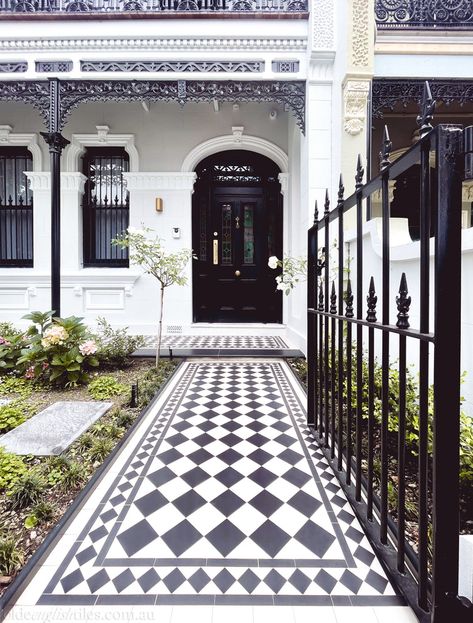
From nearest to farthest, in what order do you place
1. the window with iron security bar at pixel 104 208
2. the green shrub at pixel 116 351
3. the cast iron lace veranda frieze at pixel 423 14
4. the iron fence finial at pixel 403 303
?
the iron fence finial at pixel 403 303
the green shrub at pixel 116 351
the cast iron lace veranda frieze at pixel 423 14
the window with iron security bar at pixel 104 208

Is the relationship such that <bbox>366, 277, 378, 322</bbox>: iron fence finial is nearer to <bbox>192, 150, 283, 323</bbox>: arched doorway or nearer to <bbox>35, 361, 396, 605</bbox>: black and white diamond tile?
<bbox>35, 361, 396, 605</bbox>: black and white diamond tile

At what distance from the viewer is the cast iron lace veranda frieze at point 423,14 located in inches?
172

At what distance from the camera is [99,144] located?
19.4 ft

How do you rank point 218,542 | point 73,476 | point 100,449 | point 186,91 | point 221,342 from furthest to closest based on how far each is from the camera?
point 221,342 → point 186,91 → point 100,449 → point 73,476 → point 218,542

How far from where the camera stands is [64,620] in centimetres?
107

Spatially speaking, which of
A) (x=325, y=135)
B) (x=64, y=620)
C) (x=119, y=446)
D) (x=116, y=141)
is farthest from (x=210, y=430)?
(x=116, y=141)

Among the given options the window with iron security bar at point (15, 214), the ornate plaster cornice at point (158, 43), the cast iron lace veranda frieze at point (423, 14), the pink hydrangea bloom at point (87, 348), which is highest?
the cast iron lace veranda frieze at point (423, 14)

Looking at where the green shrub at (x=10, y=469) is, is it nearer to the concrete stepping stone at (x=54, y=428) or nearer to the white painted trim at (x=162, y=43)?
the concrete stepping stone at (x=54, y=428)

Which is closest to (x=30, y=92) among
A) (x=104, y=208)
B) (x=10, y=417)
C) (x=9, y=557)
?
(x=104, y=208)

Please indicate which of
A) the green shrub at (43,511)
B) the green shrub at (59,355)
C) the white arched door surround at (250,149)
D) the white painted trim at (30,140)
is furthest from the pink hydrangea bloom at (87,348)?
the white painted trim at (30,140)

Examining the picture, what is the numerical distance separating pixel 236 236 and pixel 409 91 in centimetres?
314

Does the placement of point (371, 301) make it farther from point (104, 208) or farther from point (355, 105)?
point (104, 208)

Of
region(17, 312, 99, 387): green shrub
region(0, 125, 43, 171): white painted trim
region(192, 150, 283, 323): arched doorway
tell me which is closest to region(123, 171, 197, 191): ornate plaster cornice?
region(192, 150, 283, 323): arched doorway

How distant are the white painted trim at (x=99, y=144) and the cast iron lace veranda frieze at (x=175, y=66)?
4.38 ft
